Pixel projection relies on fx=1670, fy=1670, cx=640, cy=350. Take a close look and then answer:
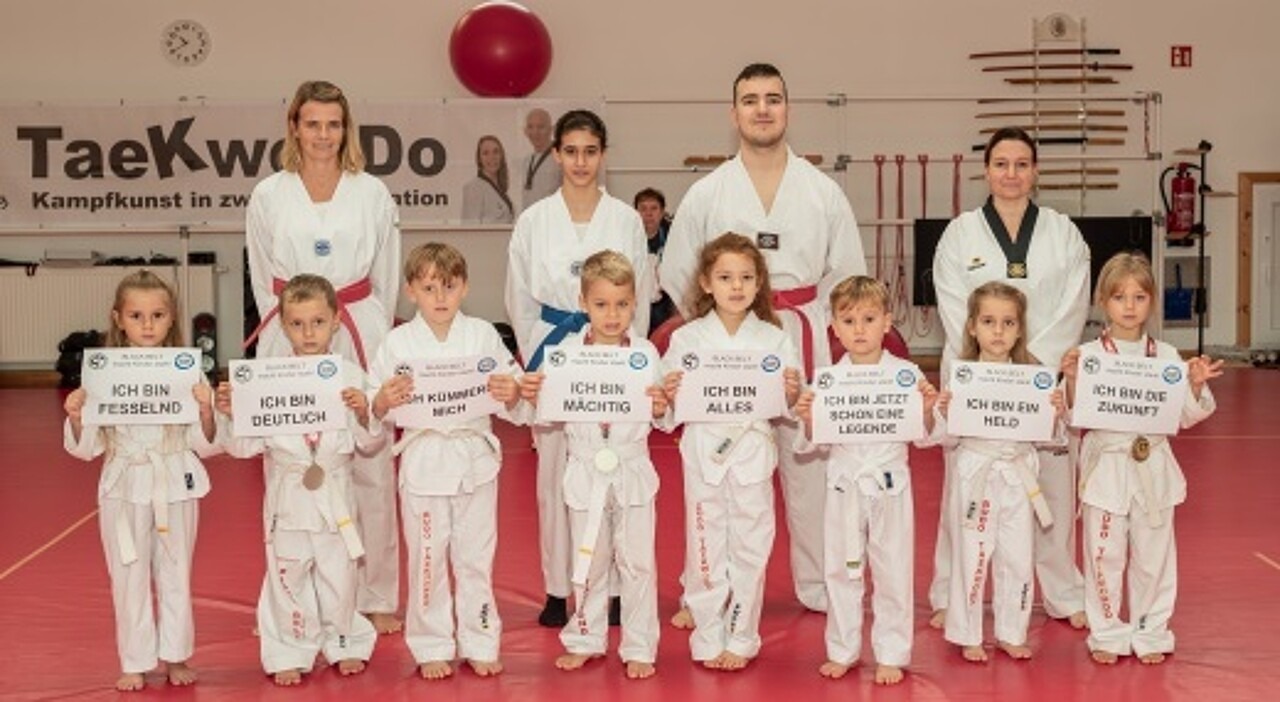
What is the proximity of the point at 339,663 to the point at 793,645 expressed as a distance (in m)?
1.38

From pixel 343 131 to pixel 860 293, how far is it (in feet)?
5.77

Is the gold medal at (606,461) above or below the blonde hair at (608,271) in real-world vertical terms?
below

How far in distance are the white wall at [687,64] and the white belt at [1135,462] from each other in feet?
30.4

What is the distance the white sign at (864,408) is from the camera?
4.73 metres

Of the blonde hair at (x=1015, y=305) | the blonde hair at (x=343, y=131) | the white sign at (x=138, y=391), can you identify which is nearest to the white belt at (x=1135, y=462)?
the blonde hair at (x=1015, y=305)

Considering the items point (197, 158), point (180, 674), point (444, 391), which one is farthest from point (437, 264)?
point (197, 158)

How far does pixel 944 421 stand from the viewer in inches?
192

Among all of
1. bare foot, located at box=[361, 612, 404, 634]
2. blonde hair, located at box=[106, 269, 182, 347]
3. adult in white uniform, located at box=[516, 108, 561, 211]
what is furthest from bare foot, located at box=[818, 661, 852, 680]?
adult in white uniform, located at box=[516, 108, 561, 211]

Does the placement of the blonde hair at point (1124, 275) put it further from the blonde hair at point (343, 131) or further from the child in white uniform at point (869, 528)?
the blonde hair at point (343, 131)

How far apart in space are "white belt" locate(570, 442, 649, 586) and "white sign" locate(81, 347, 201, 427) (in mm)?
1125

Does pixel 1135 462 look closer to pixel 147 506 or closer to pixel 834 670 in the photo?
pixel 834 670

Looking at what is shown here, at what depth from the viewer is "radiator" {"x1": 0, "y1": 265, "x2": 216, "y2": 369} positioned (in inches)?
552

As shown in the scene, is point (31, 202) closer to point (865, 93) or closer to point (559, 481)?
point (865, 93)

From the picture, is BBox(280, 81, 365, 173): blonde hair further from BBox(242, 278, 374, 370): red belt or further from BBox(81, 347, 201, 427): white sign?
BBox(81, 347, 201, 427): white sign
